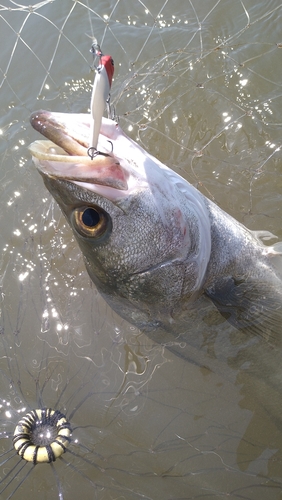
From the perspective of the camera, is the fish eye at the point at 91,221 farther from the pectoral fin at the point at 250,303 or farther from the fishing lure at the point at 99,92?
the pectoral fin at the point at 250,303

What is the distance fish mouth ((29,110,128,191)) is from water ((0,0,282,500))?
168 centimetres

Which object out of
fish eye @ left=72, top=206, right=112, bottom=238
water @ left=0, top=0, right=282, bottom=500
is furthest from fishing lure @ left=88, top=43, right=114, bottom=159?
water @ left=0, top=0, right=282, bottom=500

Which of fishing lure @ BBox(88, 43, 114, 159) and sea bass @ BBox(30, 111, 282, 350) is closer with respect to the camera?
fishing lure @ BBox(88, 43, 114, 159)

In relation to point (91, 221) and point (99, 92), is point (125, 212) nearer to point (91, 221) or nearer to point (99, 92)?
point (91, 221)

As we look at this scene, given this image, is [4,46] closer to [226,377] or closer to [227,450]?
[226,377]

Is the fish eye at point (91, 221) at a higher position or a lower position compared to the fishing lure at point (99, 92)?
lower

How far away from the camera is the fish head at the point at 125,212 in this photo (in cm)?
262

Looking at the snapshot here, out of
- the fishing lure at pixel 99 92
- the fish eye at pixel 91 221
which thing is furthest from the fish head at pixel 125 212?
the fishing lure at pixel 99 92

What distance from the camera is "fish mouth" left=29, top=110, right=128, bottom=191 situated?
2582 mm

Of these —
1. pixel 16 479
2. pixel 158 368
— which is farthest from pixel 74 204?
pixel 16 479

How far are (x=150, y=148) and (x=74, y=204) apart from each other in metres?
2.56

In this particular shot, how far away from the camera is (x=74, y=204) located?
2748 mm

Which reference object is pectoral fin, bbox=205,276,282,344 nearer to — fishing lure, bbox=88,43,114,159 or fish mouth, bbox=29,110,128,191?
fish mouth, bbox=29,110,128,191

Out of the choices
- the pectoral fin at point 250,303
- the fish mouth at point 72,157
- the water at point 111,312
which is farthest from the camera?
the water at point 111,312
